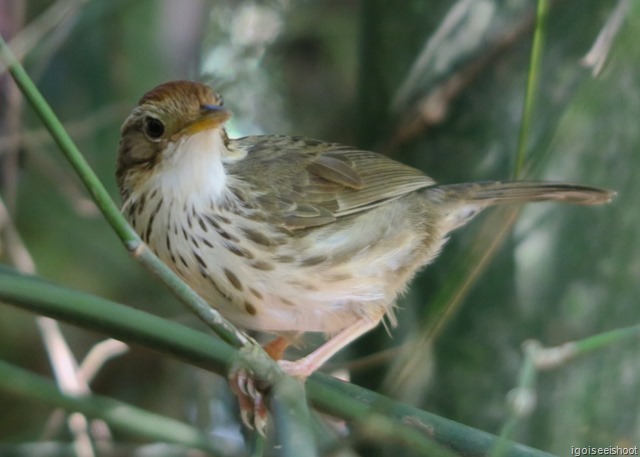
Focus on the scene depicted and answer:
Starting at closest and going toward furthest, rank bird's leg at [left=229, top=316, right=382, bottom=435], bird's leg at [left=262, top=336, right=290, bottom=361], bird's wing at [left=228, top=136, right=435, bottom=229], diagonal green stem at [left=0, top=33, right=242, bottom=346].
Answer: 1. diagonal green stem at [left=0, top=33, right=242, bottom=346]
2. bird's leg at [left=229, top=316, right=382, bottom=435]
3. bird's wing at [left=228, top=136, right=435, bottom=229]
4. bird's leg at [left=262, top=336, right=290, bottom=361]

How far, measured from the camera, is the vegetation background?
2912 millimetres

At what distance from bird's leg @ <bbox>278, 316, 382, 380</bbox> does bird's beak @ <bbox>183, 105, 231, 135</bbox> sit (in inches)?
24.3

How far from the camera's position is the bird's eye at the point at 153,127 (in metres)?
2.49

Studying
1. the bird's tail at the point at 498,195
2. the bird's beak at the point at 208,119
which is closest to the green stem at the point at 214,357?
the bird's beak at the point at 208,119

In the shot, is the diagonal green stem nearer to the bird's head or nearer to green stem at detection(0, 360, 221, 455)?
green stem at detection(0, 360, 221, 455)

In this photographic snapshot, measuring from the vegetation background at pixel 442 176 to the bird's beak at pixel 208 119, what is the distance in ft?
2.22

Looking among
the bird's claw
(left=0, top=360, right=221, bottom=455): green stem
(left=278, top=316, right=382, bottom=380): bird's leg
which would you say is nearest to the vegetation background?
(left=278, top=316, right=382, bottom=380): bird's leg

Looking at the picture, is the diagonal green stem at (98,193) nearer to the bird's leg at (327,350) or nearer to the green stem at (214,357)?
the green stem at (214,357)

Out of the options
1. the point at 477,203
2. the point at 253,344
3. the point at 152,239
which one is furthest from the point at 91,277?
the point at 253,344

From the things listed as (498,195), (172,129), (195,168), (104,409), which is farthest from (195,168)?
(498,195)

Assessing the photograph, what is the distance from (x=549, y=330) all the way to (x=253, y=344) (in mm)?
1581

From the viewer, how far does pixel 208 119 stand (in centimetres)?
233

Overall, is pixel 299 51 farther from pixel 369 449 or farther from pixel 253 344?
pixel 253 344

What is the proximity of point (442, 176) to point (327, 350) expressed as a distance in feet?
3.09
